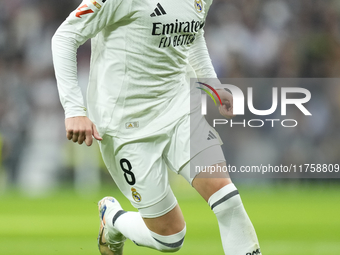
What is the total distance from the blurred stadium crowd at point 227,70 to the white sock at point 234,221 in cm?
457

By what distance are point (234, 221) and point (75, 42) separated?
4.21 feet

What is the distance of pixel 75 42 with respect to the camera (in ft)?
9.03

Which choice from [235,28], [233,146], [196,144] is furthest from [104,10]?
[235,28]

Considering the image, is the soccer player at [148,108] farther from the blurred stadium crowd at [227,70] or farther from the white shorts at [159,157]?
the blurred stadium crowd at [227,70]

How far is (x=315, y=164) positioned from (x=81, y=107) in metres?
5.42

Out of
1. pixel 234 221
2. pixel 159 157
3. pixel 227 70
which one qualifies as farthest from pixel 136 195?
pixel 227 70

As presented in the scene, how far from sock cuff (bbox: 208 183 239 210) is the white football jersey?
507mm

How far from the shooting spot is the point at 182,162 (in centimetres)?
287

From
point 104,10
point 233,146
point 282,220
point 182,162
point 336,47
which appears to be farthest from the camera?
point 336,47

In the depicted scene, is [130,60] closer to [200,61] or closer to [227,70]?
[200,61]

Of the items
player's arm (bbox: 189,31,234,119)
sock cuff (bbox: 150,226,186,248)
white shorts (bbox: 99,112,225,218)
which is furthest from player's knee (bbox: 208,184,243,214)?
player's arm (bbox: 189,31,234,119)

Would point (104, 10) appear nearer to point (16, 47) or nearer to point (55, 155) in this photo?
point (55, 155)

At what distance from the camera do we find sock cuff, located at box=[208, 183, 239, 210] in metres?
2.69

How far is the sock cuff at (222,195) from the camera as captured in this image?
2691mm
